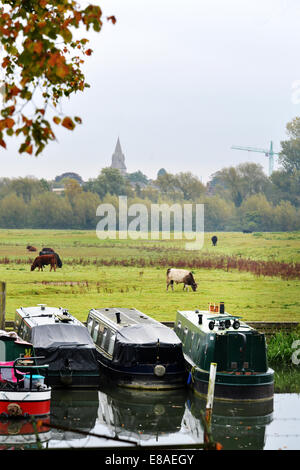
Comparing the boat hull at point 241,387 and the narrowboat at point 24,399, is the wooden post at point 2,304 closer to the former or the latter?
the narrowboat at point 24,399

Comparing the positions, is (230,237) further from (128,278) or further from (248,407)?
(248,407)

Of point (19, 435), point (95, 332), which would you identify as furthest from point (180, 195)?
point (19, 435)

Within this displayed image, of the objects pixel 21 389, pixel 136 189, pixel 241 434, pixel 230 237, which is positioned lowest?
pixel 241 434

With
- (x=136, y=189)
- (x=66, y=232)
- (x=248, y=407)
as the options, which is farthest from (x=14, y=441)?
(x=136, y=189)

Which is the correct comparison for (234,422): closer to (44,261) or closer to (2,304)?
(2,304)

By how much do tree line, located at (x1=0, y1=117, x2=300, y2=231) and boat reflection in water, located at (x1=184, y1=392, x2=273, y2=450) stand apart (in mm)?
12552

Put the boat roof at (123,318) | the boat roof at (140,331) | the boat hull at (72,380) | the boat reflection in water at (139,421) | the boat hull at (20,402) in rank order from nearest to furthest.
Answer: the boat reflection in water at (139,421)
the boat hull at (20,402)
the boat hull at (72,380)
the boat roof at (140,331)
the boat roof at (123,318)

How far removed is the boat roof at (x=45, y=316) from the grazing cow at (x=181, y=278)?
6.84m

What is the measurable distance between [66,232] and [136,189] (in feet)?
10.6

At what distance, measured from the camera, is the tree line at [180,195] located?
27.5m

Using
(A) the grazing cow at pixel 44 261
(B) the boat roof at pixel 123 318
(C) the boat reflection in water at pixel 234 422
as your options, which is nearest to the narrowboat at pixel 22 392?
(C) the boat reflection in water at pixel 234 422

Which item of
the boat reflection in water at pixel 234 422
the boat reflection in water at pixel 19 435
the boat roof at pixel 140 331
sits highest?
the boat roof at pixel 140 331

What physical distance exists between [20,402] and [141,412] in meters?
2.80

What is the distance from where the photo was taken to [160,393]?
635 inches
